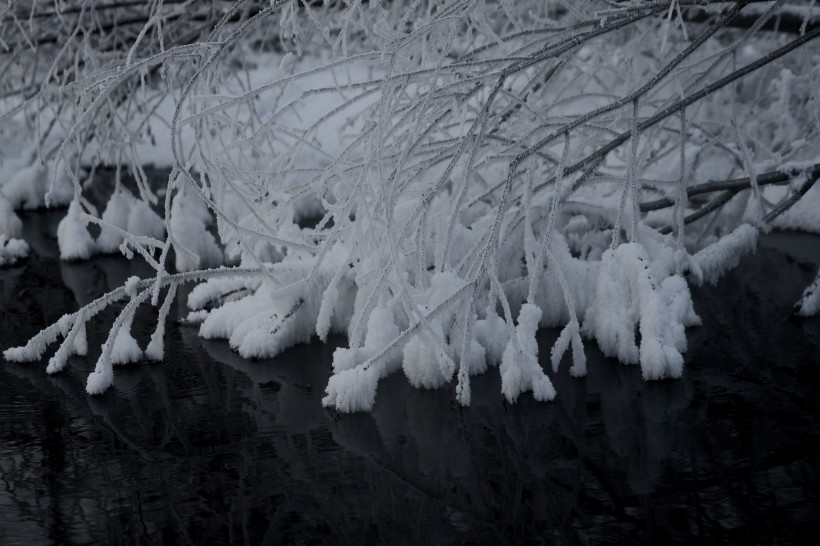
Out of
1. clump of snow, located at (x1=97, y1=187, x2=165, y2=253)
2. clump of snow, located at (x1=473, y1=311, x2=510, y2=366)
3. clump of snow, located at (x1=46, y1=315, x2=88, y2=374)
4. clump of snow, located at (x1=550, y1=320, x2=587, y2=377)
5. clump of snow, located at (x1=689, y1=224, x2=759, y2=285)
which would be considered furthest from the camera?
clump of snow, located at (x1=97, y1=187, x2=165, y2=253)

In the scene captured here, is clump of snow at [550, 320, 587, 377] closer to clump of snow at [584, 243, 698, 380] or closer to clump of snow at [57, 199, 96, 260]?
clump of snow at [584, 243, 698, 380]

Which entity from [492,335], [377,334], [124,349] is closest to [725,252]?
[492,335]

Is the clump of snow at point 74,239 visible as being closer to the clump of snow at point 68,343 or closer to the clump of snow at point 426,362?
the clump of snow at point 68,343

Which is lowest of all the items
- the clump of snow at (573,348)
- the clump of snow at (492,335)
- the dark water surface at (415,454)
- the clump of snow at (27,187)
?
the dark water surface at (415,454)

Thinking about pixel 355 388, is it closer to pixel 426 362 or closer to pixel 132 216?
pixel 426 362

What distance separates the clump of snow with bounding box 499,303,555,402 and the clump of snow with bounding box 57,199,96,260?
18.6 feet

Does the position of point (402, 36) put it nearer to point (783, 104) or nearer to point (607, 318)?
point (607, 318)

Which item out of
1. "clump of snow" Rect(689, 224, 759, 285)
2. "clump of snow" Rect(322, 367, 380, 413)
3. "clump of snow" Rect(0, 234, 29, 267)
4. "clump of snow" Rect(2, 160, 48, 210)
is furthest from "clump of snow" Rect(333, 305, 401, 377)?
"clump of snow" Rect(2, 160, 48, 210)

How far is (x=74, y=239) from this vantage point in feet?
33.9

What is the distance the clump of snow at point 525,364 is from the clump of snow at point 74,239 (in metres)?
5.66

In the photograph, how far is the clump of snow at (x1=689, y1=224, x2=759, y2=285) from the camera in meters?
7.27

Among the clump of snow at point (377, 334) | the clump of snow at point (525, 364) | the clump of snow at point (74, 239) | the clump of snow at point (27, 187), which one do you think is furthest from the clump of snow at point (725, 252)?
the clump of snow at point (27, 187)

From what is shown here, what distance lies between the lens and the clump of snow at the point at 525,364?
557 centimetres

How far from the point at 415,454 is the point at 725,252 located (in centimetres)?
305
